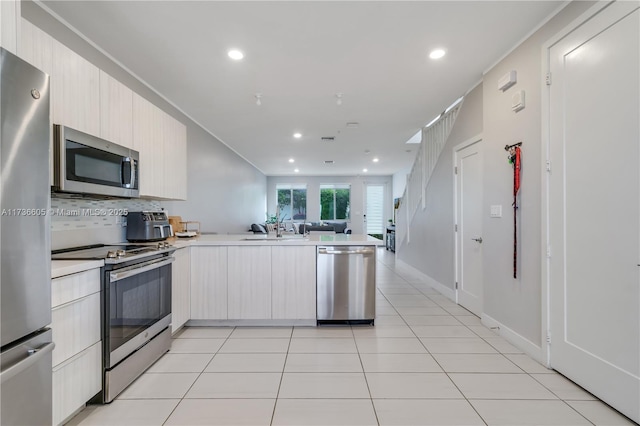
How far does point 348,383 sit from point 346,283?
1.15 meters

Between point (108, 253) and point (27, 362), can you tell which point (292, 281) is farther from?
point (27, 362)

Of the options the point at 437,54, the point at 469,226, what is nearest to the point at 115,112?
the point at 437,54

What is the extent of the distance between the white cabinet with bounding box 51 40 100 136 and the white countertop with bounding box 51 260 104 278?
2.84 feet

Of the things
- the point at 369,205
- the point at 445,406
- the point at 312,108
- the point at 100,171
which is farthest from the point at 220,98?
the point at 369,205

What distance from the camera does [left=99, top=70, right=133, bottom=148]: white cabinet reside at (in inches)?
85.2

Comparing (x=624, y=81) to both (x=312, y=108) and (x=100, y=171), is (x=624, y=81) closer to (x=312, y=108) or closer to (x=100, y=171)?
(x=312, y=108)

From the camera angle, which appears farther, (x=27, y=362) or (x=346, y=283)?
(x=346, y=283)

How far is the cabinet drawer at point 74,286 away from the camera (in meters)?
1.51

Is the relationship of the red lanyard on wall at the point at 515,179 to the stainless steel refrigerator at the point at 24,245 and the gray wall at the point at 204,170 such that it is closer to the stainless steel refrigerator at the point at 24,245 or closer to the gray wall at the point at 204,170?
the stainless steel refrigerator at the point at 24,245

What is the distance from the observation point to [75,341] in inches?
64.4

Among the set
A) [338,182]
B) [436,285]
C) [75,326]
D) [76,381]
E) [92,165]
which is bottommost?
[436,285]

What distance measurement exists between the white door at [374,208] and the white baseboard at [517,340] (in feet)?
27.2

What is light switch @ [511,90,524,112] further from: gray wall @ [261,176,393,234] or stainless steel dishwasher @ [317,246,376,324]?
gray wall @ [261,176,393,234]

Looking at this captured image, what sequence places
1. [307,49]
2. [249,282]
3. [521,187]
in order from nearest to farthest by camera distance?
[521,187] → [307,49] → [249,282]
